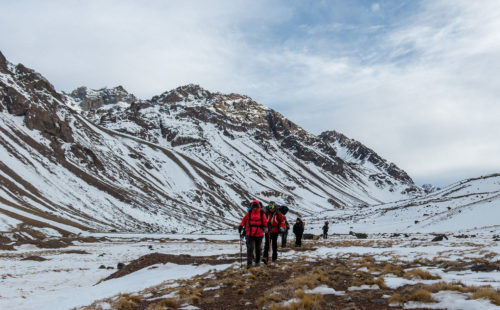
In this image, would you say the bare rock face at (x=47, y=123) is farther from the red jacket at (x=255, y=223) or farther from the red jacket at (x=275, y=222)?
the red jacket at (x=255, y=223)

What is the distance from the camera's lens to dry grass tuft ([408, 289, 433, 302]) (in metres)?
7.07

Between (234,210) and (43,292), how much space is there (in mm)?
141446

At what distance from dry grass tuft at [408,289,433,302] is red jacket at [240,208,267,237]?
8180 mm

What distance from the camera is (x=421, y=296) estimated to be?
716 cm

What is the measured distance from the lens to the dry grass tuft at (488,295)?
6.37 meters

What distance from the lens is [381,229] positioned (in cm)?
5744

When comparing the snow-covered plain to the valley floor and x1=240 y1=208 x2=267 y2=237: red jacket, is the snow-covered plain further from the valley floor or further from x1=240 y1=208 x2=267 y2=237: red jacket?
x1=240 y1=208 x2=267 y2=237: red jacket

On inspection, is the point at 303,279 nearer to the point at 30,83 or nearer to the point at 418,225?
the point at 418,225

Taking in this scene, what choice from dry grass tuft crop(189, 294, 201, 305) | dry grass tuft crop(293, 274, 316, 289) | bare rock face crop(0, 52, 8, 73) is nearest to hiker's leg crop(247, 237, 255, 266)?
dry grass tuft crop(293, 274, 316, 289)

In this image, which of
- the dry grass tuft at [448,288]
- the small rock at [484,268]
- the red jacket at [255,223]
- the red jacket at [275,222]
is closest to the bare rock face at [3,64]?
the red jacket at [275,222]

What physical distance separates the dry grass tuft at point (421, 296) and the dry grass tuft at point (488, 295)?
780mm

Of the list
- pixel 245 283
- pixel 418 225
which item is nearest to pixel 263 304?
pixel 245 283

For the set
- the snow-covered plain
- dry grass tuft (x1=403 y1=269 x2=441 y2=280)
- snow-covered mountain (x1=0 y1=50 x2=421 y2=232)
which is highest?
snow-covered mountain (x1=0 y1=50 x2=421 y2=232)

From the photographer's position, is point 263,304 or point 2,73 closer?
point 263,304
